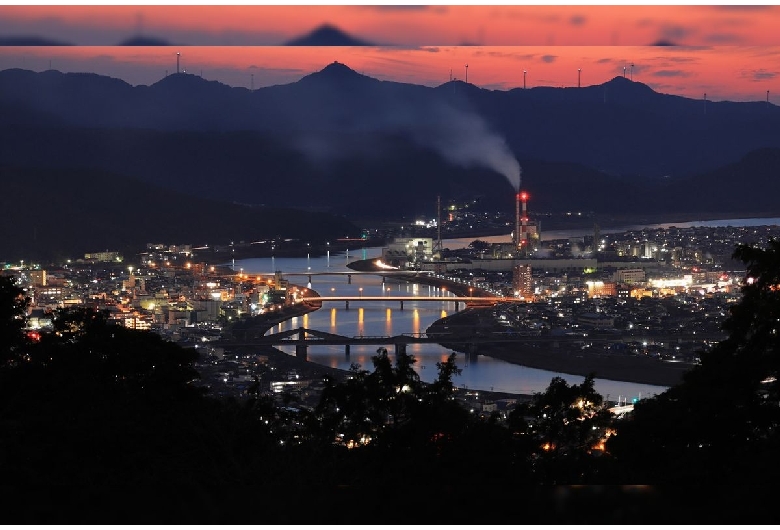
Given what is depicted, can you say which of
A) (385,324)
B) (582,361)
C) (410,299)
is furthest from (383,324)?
(582,361)

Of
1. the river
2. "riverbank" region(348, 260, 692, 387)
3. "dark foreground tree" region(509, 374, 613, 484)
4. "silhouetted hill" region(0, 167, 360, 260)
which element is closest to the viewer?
"dark foreground tree" region(509, 374, 613, 484)

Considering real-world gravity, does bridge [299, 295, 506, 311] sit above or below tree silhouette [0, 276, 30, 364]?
below

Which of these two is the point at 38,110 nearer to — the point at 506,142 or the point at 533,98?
the point at 506,142

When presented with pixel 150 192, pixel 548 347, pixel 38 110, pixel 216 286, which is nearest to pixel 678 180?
pixel 150 192

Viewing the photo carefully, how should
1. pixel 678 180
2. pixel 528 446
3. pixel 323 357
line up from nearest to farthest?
pixel 528 446
pixel 323 357
pixel 678 180

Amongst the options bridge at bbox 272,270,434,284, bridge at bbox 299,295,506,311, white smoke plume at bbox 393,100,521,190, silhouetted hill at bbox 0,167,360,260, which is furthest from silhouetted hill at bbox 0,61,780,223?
bridge at bbox 299,295,506,311

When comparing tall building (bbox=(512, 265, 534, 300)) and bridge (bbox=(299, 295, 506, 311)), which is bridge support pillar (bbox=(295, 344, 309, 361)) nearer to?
bridge (bbox=(299, 295, 506, 311))
